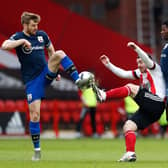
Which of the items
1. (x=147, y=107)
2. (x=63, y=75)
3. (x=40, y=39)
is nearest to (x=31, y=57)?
(x=40, y=39)

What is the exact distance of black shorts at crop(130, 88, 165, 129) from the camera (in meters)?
13.4

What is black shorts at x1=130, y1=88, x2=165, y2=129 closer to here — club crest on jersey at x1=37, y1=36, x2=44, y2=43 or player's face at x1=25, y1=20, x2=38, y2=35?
club crest on jersey at x1=37, y1=36, x2=44, y2=43

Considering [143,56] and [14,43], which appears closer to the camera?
[143,56]

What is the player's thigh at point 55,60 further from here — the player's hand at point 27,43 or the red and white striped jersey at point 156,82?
the red and white striped jersey at point 156,82

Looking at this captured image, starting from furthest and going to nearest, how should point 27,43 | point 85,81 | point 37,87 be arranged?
point 37,87, point 27,43, point 85,81

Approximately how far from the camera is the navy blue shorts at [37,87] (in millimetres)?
13773

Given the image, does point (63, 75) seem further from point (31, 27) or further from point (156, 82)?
point (156, 82)

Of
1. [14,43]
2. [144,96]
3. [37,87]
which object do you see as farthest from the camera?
[37,87]

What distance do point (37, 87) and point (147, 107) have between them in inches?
73.8

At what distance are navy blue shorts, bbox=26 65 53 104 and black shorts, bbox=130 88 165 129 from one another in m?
1.57

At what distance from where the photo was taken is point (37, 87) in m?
13.8

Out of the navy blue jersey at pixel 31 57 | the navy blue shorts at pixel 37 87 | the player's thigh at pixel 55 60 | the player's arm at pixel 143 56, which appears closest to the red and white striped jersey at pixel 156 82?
the player's arm at pixel 143 56

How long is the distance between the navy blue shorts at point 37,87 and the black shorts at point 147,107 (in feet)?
5.16

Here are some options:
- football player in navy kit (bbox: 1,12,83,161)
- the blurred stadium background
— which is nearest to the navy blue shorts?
football player in navy kit (bbox: 1,12,83,161)
